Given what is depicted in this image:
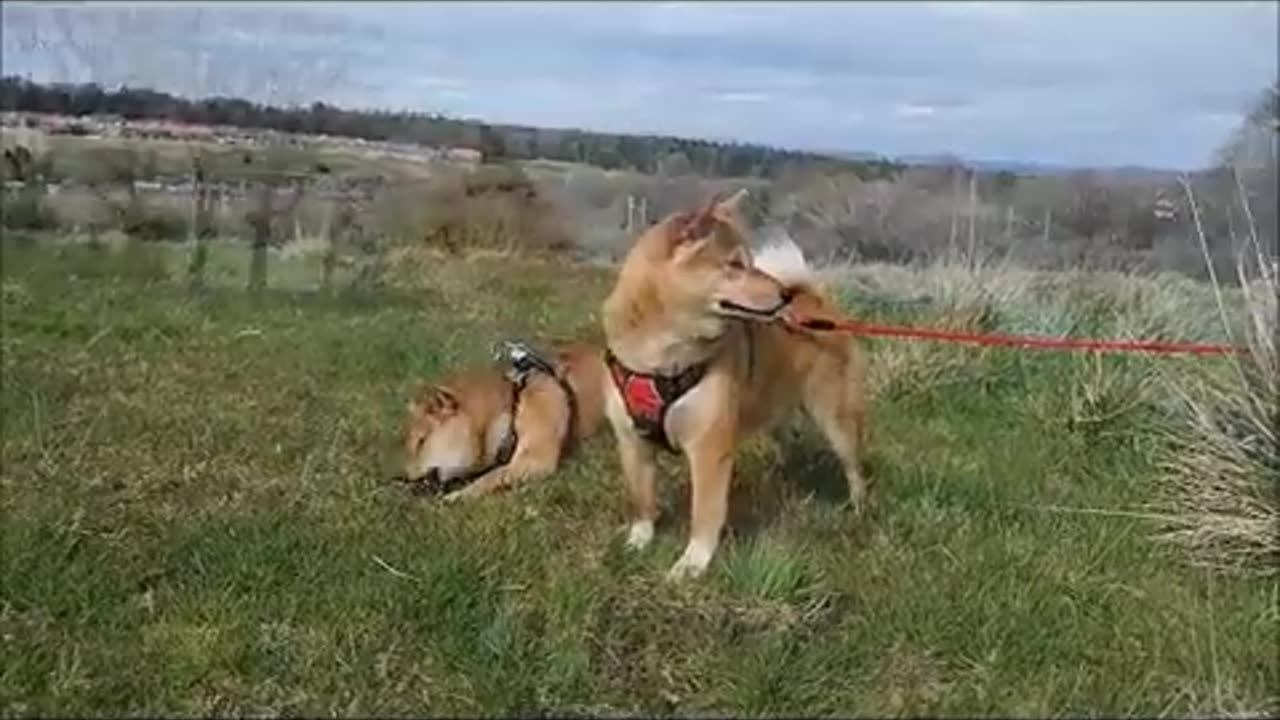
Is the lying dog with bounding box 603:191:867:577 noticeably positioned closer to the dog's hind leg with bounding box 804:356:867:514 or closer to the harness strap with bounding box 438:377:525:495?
the dog's hind leg with bounding box 804:356:867:514

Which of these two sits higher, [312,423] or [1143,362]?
[1143,362]

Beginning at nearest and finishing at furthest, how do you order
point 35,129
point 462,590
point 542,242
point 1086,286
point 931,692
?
point 931,692 → point 462,590 → point 1086,286 → point 35,129 → point 542,242

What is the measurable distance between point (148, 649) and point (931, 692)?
228 centimetres

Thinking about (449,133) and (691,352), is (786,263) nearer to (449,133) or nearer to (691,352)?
(691,352)

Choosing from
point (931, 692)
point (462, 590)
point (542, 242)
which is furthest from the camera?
point (542, 242)

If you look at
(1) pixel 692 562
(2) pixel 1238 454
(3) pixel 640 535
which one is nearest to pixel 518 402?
(3) pixel 640 535

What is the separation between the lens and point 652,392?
614cm

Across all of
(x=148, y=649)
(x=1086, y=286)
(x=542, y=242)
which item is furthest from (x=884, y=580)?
(x=542, y=242)

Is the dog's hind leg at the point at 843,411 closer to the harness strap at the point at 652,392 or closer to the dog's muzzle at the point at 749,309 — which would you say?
the harness strap at the point at 652,392

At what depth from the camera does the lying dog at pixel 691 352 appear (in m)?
5.95

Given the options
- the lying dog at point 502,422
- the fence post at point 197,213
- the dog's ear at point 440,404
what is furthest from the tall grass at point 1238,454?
the fence post at point 197,213

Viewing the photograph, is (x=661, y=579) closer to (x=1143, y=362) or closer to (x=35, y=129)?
(x=1143, y=362)

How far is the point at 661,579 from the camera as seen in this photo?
5676 millimetres

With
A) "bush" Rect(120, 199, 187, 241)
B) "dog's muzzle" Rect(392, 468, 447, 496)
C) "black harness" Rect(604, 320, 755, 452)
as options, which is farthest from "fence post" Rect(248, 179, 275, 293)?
"black harness" Rect(604, 320, 755, 452)
